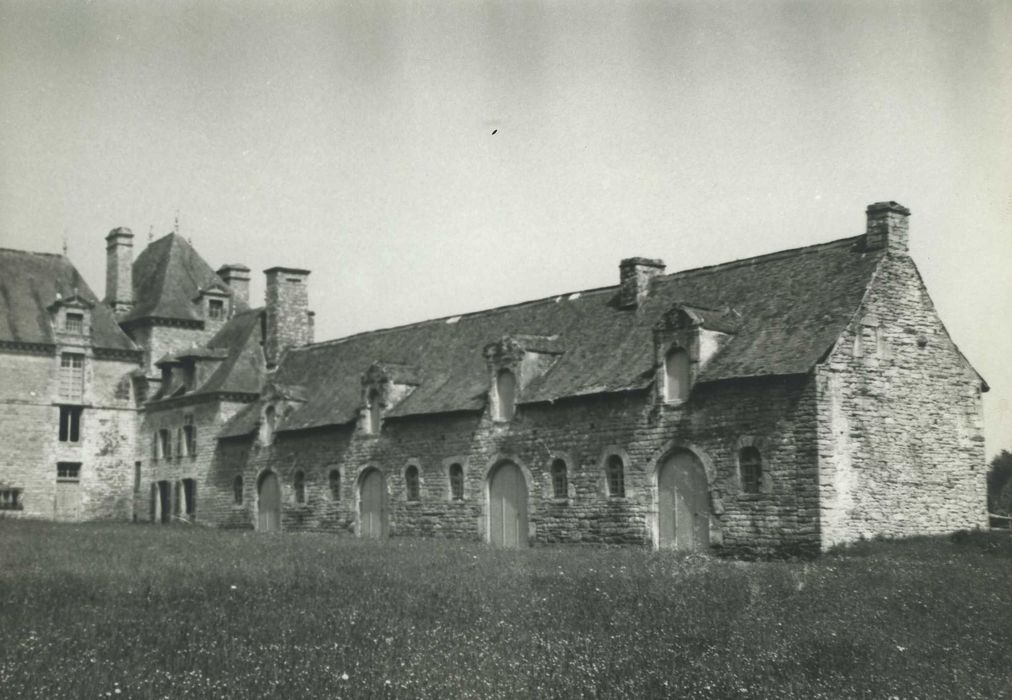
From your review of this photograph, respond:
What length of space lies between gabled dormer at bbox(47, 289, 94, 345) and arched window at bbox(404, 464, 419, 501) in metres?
19.6

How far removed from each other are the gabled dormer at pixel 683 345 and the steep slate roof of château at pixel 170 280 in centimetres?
2778

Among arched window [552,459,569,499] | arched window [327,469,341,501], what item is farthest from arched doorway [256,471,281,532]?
arched window [552,459,569,499]

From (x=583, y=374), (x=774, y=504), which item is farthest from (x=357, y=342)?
(x=774, y=504)

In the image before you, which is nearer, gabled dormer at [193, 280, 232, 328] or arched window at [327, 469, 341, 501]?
arched window at [327, 469, 341, 501]

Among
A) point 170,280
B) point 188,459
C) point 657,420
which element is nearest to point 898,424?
point 657,420

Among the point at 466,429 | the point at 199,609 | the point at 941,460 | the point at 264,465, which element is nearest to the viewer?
the point at 199,609

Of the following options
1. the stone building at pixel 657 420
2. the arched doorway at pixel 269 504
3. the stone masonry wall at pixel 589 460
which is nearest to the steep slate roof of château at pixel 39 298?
the stone building at pixel 657 420

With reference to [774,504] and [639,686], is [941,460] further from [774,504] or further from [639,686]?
[639,686]

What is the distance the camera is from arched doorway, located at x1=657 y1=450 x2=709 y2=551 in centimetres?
2650

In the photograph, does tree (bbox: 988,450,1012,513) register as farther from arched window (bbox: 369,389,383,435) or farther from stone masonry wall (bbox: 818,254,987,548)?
arched window (bbox: 369,389,383,435)

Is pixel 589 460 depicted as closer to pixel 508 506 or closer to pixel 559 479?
pixel 559 479

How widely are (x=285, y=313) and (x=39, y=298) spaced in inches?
414

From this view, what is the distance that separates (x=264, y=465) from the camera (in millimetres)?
40344

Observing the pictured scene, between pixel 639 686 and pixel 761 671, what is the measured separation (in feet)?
5.38
